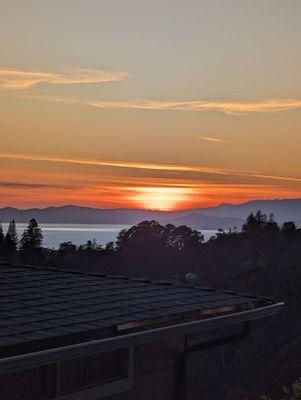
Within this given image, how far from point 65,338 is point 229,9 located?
10653 mm

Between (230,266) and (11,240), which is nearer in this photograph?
(11,240)

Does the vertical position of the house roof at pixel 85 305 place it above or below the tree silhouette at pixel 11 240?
below

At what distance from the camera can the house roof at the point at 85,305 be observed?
169 inches

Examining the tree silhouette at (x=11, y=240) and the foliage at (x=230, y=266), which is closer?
the foliage at (x=230, y=266)

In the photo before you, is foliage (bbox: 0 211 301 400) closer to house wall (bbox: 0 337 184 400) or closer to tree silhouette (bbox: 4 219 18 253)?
tree silhouette (bbox: 4 219 18 253)

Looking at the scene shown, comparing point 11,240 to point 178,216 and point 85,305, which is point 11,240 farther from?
point 178,216

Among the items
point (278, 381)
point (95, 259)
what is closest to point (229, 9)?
point (278, 381)

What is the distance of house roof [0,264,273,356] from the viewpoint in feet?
14.1

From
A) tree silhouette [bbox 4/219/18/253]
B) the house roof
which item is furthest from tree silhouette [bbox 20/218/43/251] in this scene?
the house roof

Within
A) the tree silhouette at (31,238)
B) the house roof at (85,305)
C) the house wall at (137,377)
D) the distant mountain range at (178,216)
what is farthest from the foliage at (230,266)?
the distant mountain range at (178,216)

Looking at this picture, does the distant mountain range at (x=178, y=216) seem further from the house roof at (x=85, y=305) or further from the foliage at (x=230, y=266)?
the house roof at (x=85, y=305)

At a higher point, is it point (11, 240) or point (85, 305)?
point (11, 240)

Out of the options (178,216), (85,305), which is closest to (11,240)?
(85,305)

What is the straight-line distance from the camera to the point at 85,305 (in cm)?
525
